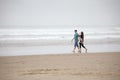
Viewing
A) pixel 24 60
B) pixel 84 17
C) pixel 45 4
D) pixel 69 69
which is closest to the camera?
pixel 69 69

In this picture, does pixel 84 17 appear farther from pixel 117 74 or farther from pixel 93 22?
pixel 117 74

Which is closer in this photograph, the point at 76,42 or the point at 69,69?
the point at 69,69

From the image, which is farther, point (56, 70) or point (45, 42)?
point (45, 42)

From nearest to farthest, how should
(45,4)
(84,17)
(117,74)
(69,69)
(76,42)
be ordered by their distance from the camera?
(117,74) < (69,69) < (76,42) < (84,17) < (45,4)

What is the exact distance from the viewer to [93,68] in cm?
783

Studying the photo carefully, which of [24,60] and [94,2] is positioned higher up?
[94,2]

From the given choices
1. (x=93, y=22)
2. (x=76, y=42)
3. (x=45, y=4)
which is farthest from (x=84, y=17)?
(x=76, y=42)

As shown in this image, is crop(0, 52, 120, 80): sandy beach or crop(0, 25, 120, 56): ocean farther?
crop(0, 25, 120, 56): ocean

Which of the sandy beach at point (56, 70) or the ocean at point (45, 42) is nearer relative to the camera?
the sandy beach at point (56, 70)

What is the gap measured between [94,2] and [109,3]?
359 cm

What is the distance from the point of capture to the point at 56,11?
4484cm

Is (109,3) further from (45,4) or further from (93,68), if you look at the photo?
(93,68)

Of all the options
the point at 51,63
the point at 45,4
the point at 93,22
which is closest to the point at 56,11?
the point at 45,4

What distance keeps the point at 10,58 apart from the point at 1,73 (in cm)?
307
